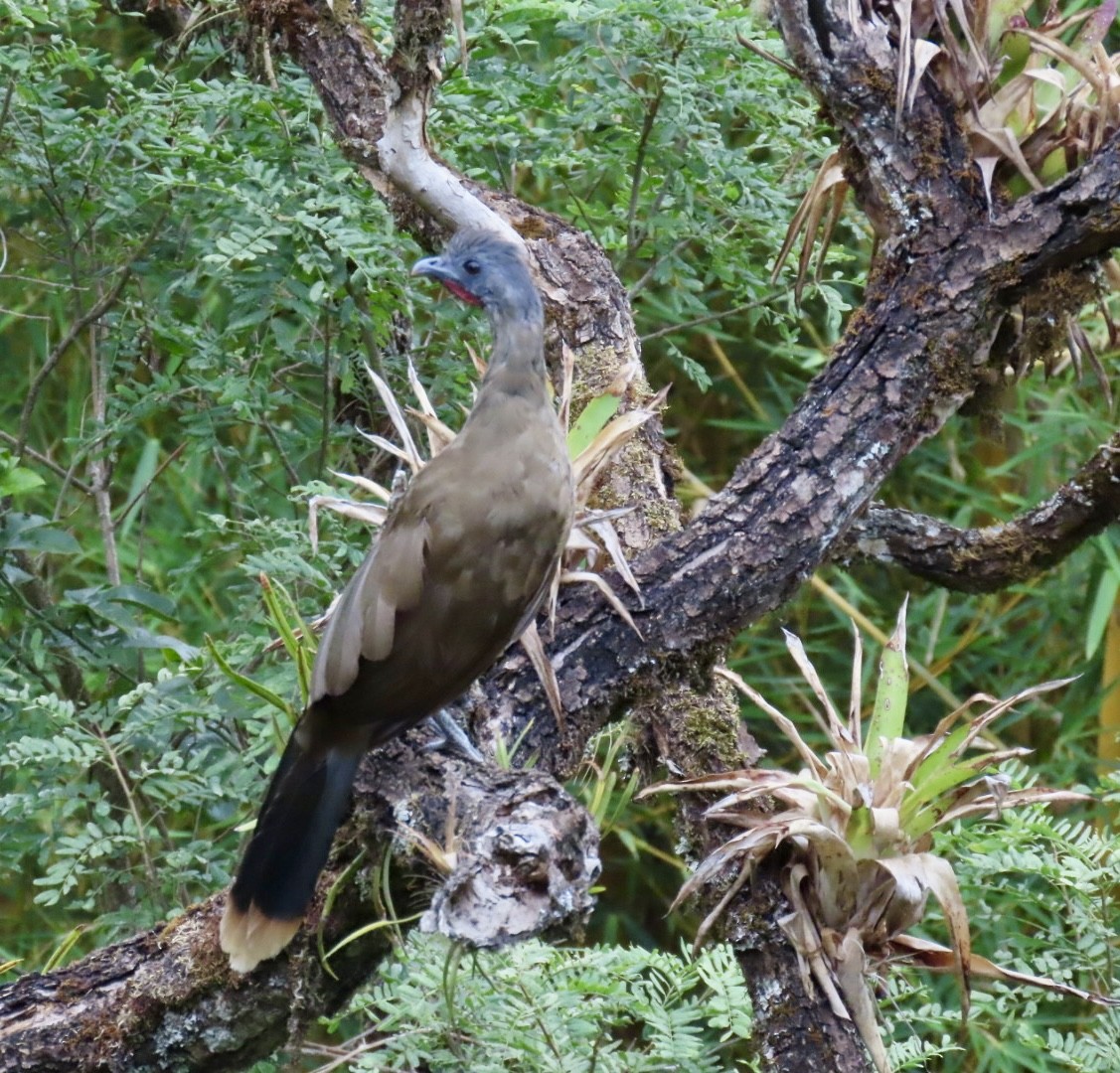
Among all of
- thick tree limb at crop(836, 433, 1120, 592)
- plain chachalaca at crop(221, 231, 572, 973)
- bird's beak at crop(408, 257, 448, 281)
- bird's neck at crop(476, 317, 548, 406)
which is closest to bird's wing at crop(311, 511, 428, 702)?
plain chachalaca at crop(221, 231, 572, 973)

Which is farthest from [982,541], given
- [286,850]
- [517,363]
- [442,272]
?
[286,850]

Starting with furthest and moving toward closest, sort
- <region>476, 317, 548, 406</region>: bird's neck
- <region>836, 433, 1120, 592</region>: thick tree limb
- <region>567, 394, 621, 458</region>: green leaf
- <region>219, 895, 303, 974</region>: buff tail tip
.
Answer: <region>836, 433, 1120, 592</region>: thick tree limb, <region>567, 394, 621, 458</region>: green leaf, <region>476, 317, 548, 406</region>: bird's neck, <region>219, 895, 303, 974</region>: buff tail tip

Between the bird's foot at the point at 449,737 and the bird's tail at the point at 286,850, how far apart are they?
0.30 ft

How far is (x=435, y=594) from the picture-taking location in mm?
1713

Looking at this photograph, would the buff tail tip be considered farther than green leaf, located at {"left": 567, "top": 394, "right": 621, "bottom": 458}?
No

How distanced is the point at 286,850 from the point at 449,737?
0.70ft

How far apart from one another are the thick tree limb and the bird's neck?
1.92 feet

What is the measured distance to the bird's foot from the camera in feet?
5.23

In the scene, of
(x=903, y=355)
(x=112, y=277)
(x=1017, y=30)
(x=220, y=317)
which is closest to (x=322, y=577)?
(x=903, y=355)

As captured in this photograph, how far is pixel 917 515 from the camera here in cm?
223

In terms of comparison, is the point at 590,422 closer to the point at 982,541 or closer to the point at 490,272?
the point at 490,272

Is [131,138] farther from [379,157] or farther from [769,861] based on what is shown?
[769,861]

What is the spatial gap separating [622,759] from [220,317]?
5.36 ft

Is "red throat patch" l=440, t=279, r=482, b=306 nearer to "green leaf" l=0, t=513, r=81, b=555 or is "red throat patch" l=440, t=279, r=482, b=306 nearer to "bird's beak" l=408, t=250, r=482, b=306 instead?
"bird's beak" l=408, t=250, r=482, b=306
